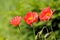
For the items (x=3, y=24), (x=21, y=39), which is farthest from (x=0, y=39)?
(x=3, y=24)

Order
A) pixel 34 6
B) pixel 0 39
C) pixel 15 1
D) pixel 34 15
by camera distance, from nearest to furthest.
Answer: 1. pixel 34 15
2. pixel 0 39
3. pixel 34 6
4. pixel 15 1

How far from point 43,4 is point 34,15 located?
1.50 metres

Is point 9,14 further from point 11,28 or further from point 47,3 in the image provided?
point 47,3

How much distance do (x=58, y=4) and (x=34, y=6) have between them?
47cm

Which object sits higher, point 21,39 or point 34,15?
point 34,15

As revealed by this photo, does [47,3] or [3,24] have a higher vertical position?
[47,3]

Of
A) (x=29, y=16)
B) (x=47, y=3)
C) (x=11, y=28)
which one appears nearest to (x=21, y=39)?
(x=11, y=28)

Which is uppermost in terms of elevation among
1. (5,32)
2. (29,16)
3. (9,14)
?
(29,16)

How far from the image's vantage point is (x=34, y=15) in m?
3.03

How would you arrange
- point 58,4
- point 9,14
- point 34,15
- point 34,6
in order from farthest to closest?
point 9,14 < point 34,6 < point 58,4 < point 34,15

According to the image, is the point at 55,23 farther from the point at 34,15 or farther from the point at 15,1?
the point at 15,1

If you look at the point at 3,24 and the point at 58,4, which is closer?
the point at 58,4

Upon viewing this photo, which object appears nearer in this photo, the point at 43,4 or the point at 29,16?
the point at 29,16

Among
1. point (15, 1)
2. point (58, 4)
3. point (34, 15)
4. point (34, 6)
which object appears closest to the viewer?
point (34, 15)
